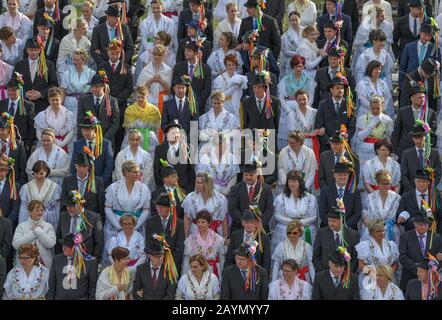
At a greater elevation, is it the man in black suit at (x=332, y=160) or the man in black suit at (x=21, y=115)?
the man in black suit at (x=21, y=115)

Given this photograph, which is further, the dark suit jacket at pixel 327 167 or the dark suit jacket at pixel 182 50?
the dark suit jacket at pixel 182 50

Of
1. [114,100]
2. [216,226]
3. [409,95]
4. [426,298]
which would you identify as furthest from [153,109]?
[426,298]

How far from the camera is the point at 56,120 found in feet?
65.7

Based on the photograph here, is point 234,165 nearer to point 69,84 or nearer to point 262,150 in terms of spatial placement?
point 262,150

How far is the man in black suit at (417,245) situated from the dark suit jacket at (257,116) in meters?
2.76

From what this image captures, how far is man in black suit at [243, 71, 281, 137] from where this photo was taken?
65.6 ft

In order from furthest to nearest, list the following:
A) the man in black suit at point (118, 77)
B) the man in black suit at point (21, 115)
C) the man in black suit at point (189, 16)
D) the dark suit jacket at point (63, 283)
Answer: the man in black suit at point (189, 16) < the man in black suit at point (118, 77) < the man in black suit at point (21, 115) < the dark suit jacket at point (63, 283)

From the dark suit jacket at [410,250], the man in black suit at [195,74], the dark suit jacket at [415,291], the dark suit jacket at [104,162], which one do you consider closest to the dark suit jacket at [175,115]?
the man in black suit at [195,74]

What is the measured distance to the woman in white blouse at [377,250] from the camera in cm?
1806

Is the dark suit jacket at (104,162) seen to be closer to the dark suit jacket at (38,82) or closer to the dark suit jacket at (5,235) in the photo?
the dark suit jacket at (5,235)

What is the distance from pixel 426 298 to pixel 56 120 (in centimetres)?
563

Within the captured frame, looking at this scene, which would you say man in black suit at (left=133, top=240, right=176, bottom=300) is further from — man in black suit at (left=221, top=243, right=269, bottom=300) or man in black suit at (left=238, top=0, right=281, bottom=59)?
man in black suit at (left=238, top=0, right=281, bottom=59)

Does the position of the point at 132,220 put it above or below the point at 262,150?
below

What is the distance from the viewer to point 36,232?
724 inches
